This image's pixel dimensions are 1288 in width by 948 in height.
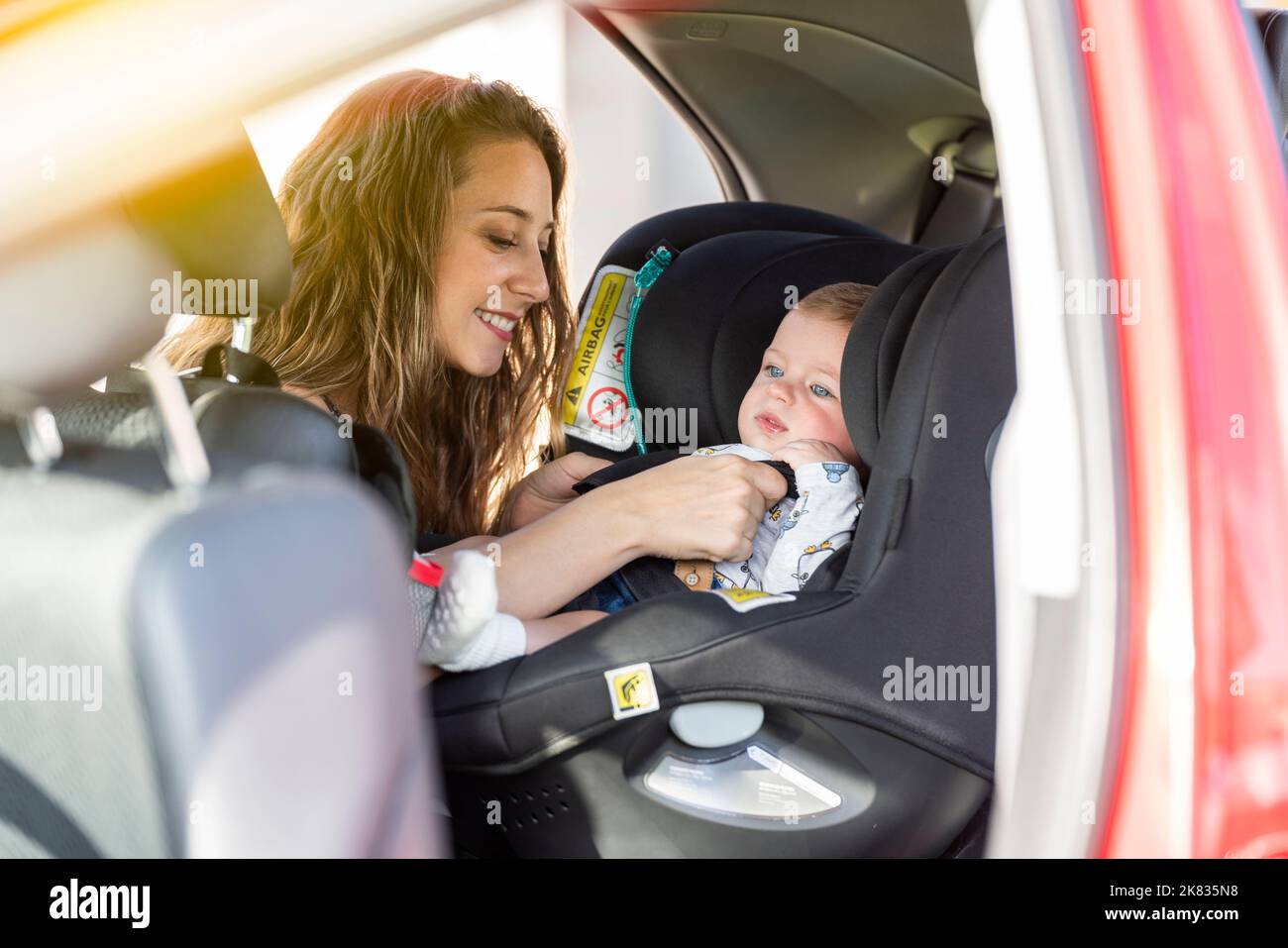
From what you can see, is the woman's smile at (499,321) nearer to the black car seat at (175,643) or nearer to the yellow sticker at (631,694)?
the yellow sticker at (631,694)

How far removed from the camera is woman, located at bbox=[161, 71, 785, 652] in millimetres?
1612

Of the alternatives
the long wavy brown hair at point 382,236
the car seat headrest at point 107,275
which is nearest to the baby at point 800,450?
the long wavy brown hair at point 382,236

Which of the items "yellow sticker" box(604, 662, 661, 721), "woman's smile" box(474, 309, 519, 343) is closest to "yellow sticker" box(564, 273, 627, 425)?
"woman's smile" box(474, 309, 519, 343)

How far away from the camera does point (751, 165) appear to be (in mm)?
2541

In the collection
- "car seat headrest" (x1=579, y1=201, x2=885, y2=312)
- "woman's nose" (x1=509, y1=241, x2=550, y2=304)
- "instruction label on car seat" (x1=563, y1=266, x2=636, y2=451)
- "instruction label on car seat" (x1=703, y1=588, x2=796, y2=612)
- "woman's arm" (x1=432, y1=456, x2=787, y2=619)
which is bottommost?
"instruction label on car seat" (x1=703, y1=588, x2=796, y2=612)

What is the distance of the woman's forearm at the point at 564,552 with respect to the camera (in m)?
1.54

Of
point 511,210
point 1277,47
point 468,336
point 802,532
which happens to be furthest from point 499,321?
point 1277,47

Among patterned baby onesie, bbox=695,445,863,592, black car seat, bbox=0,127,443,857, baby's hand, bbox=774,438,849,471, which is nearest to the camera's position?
black car seat, bbox=0,127,443,857

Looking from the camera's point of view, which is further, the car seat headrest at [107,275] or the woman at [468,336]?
the woman at [468,336]

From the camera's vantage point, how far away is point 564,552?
1.58m

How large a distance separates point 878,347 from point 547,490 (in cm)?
73

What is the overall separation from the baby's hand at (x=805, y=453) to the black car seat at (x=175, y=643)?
38.1 inches

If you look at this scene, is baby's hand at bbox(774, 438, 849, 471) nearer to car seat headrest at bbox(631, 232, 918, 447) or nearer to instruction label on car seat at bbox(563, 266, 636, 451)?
car seat headrest at bbox(631, 232, 918, 447)

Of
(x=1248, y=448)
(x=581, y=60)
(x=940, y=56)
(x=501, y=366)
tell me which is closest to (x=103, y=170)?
(x=1248, y=448)
